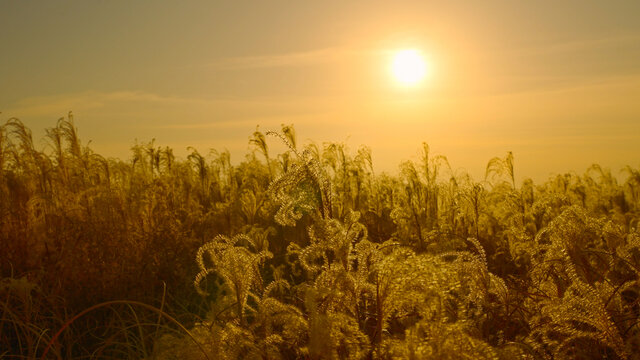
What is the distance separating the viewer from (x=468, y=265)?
2389 mm

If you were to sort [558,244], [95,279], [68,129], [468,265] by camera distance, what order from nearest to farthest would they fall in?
[468,265] → [558,244] → [95,279] → [68,129]

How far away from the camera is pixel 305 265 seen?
2.17 metres

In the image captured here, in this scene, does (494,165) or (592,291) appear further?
(494,165)

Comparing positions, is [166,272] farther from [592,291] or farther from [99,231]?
[592,291]

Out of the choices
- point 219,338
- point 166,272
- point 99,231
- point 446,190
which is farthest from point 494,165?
point 219,338

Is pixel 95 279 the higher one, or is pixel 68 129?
pixel 68 129

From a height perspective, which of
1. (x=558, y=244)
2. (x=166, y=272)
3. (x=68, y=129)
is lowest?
(x=166, y=272)

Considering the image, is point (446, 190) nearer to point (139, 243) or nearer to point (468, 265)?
point (139, 243)

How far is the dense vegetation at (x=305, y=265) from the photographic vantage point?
1.99 meters

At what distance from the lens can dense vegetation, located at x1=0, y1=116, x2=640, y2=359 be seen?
6.52 ft

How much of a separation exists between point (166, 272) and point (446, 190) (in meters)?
3.63

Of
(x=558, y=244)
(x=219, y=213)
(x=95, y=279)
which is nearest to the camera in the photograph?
(x=558, y=244)

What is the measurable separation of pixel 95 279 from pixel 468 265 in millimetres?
3052

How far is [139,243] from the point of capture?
4.98 m
